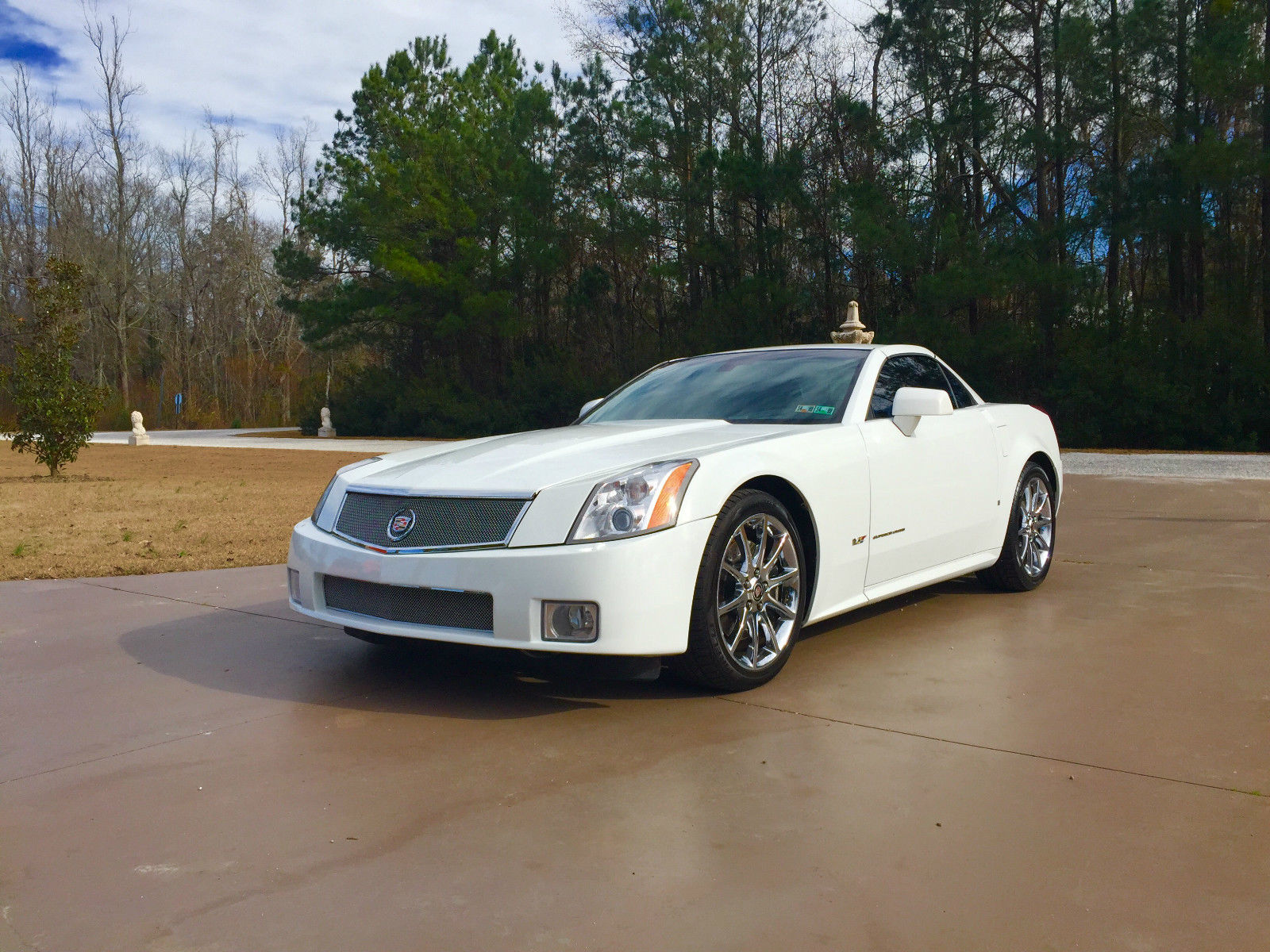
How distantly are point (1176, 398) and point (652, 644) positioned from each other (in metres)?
20.6

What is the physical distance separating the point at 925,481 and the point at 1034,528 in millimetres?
1478

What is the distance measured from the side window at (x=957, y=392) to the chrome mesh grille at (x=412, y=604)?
10.8 ft

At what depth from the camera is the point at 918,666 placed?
15.6ft

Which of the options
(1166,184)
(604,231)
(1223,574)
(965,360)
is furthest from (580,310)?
(1223,574)

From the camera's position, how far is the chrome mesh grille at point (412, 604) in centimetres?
402

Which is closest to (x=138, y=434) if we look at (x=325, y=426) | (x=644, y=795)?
(x=325, y=426)

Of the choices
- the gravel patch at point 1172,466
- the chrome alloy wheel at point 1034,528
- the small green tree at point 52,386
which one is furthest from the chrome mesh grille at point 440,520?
the small green tree at point 52,386

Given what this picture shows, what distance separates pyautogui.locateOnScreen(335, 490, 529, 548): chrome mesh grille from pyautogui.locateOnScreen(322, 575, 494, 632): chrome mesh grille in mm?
170

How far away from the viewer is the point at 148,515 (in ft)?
36.8

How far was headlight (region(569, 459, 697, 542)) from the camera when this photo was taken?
4.00 metres

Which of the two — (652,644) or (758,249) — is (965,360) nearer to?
(758,249)

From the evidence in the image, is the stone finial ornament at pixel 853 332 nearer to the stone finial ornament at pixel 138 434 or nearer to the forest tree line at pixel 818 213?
the forest tree line at pixel 818 213

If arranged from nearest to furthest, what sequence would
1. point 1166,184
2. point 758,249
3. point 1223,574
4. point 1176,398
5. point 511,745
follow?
point 511,745, point 1223,574, point 1176,398, point 1166,184, point 758,249

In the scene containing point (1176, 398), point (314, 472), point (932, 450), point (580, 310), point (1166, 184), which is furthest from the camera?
point (580, 310)
